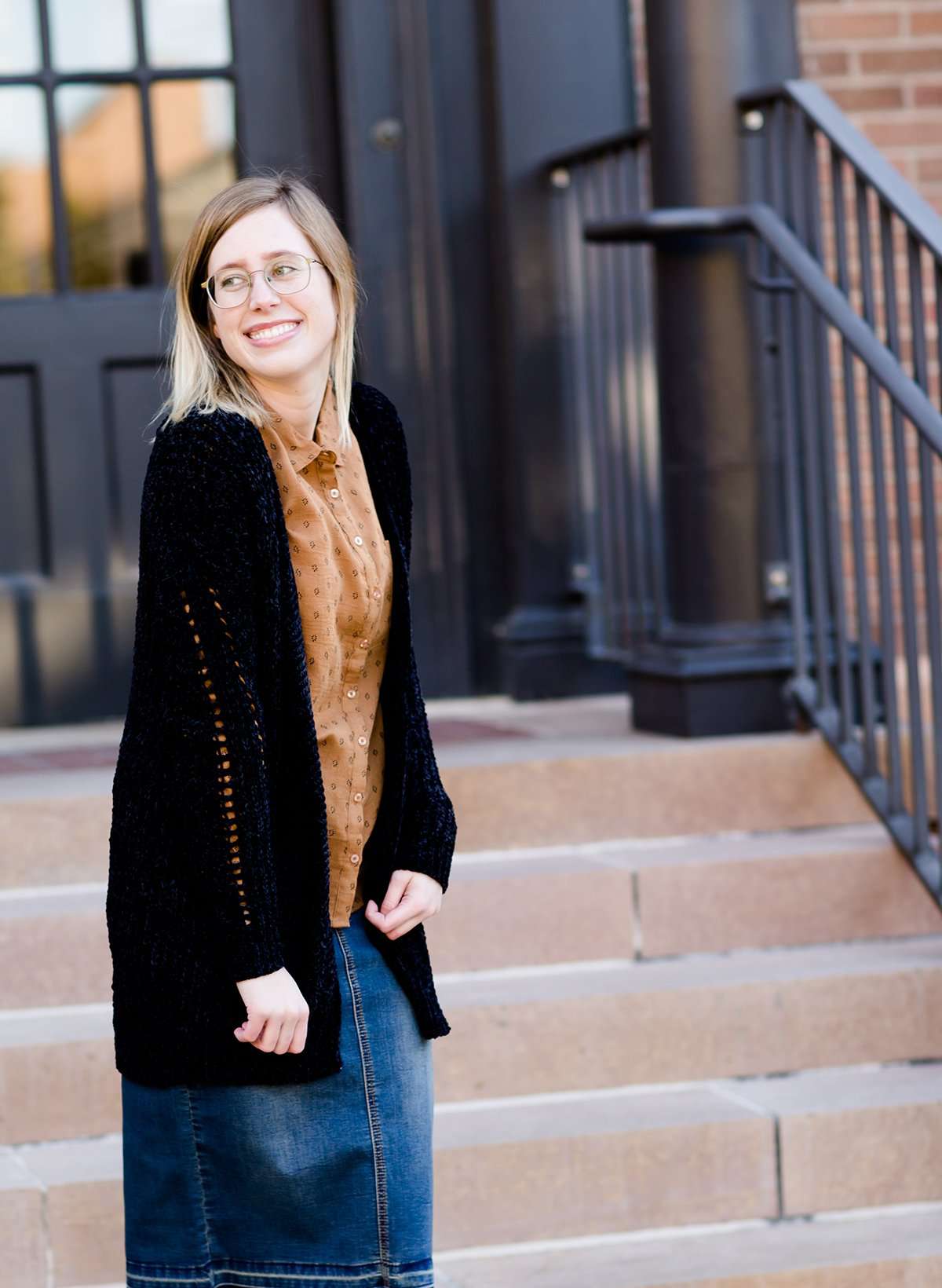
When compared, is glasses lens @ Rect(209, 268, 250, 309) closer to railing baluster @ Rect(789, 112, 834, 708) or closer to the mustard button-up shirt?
the mustard button-up shirt

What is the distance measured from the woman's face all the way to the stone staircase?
4.31 feet

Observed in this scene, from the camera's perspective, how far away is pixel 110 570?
433 cm

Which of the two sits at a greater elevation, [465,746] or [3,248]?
[3,248]

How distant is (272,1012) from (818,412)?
6.93 feet

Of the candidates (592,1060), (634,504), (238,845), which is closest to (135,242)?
(634,504)

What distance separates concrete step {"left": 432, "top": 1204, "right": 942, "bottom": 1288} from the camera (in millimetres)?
2629

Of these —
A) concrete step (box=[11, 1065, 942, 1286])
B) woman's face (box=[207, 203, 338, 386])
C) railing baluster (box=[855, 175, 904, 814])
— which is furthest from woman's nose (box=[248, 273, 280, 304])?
railing baluster (box=[855, 175, 904, 814])

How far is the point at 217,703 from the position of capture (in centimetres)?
180

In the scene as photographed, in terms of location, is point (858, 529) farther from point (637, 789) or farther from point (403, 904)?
point (403, 904)

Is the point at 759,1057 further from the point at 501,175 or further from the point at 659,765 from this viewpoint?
the point at 501,175

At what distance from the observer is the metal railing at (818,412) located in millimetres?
3275

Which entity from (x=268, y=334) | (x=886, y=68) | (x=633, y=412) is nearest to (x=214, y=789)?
(x=268, y=334)

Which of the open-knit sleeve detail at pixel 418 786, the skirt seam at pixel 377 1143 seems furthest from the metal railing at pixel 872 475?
the skirt seam at pixel 377 1143

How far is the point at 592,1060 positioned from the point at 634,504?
1525 mm
